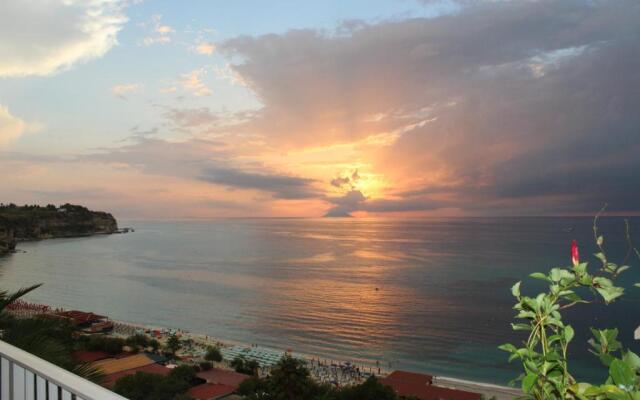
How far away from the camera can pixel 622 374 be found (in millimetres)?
1068

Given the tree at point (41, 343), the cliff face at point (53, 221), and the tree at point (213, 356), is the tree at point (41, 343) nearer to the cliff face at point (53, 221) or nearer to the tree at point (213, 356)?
the tree at point (213, 356)

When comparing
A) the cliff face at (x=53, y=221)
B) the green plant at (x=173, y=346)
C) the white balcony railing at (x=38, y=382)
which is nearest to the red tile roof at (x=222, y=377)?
the green plant at (x=173, y=346)

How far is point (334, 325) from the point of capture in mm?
33719

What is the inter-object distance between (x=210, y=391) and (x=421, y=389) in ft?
28.8

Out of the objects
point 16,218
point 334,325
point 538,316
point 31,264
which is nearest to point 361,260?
point 334,325

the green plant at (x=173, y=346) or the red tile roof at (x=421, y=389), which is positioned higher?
the red tile roof at (x=421, y=389)

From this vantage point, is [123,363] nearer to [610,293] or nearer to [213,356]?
[213,356]

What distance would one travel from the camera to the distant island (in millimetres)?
111606

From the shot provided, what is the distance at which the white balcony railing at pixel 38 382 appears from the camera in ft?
4.38

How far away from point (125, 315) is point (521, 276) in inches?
1702

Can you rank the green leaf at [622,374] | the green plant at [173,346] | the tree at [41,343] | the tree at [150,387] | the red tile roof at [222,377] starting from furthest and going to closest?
the green plant at [173,346] < the red tile roof at [222,377] < the tree at [150,387] < the tree at [41,343] < the green leaf at [622,374]

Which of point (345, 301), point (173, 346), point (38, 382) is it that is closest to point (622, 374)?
point (38, 382)

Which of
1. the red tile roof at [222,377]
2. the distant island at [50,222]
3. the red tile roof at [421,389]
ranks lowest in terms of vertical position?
the red tile roof at [222,377]

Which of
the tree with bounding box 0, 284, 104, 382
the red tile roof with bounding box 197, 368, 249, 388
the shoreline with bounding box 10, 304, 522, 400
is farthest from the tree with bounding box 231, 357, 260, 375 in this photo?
the tree with bounding box 0, 284, 104, 382
